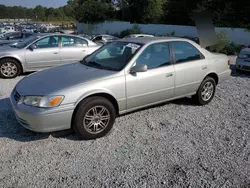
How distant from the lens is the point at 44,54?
7.45m

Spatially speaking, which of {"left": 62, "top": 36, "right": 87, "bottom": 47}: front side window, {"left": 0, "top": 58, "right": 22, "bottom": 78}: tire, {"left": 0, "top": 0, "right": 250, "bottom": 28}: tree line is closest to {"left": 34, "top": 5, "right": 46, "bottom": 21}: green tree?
{"left": 0, "top": 0, "right": 250, "bottom": 28}: tree line

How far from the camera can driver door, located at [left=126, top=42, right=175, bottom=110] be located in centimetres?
391

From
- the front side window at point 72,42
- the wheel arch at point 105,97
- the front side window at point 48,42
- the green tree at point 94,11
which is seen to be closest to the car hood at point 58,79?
the wheel arch at point 105,97

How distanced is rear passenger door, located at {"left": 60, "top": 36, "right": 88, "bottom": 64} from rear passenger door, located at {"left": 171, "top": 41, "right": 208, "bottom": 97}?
4.37 m

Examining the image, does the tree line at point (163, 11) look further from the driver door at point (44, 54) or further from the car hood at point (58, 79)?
the car hood at point (58, 79)

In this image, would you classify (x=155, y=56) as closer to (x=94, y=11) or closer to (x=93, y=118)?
(x=93, y=118)

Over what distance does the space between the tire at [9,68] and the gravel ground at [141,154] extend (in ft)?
9.81

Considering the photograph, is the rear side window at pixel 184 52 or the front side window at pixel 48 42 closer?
the rear side window at pixel 184 52

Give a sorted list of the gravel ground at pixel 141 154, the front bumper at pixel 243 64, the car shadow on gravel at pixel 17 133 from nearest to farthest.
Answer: the gravel ground at pixel 141 154 < the car shadow on gravel at pixel 17 133 < the front bumper at pixel 243 64

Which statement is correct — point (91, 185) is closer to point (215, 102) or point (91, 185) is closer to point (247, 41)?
point (215, 102)

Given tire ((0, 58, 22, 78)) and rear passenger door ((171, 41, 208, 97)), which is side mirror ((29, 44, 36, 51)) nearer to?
tire ((0, 58, 22, 78))

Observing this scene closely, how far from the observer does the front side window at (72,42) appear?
7944mm

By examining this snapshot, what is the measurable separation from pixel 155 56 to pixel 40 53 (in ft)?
14.8

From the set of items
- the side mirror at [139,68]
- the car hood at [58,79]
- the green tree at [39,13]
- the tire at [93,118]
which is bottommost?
the tire at [93,118]
